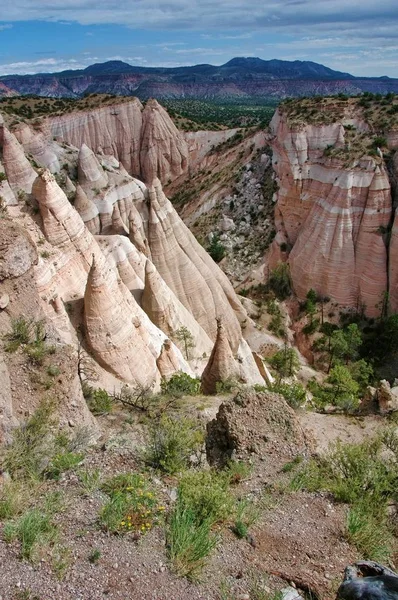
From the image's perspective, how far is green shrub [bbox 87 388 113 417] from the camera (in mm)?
10859

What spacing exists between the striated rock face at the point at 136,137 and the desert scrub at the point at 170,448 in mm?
48874

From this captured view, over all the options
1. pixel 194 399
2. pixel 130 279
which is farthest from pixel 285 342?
pixel 194 399

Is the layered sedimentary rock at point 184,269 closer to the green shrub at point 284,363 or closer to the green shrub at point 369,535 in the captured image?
the green shrub at point 284,363

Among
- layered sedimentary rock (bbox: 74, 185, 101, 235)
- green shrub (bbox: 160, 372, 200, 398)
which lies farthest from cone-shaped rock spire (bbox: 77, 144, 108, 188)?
green shrub (bbox: 160, 372, 200, 398)

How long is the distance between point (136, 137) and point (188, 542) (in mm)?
57608

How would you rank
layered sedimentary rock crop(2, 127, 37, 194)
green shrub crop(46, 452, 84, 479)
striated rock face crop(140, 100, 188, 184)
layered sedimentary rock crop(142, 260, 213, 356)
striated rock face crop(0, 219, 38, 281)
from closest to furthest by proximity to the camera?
green shrub crop(46, 452, 84, 479), striated rock face crop(0, 219, 38, 281), layered sedimentary rock crop(142, 260, 213, 356), layered sedimentary rock crop(2, 127, 37, 194), striated rock face crop(140, 100, 188, 184)

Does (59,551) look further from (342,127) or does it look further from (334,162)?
(342,127)

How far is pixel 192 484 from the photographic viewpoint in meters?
7.18

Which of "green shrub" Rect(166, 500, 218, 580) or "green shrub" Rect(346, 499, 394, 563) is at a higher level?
"green shrub" Rect(166, 500, 218, 580)

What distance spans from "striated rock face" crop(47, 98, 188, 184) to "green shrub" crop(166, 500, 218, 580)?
51.4 metres

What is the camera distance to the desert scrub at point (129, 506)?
618cm

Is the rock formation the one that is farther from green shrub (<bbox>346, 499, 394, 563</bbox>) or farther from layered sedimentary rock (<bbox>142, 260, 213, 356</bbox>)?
layered sedimentary rock (<bbox>142, 260, 213, 356</bbox>)

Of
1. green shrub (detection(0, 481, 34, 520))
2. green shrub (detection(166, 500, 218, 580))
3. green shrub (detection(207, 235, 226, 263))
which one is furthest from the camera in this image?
green shrub (detection(207, 235, 226, 263))

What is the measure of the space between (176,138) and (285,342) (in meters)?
39.7
